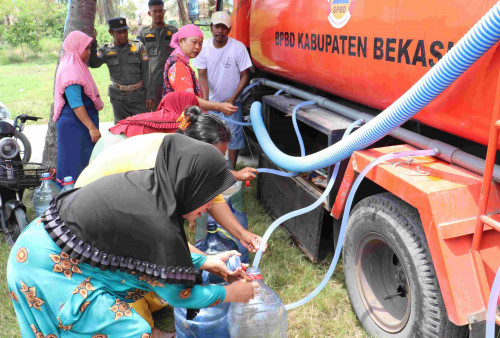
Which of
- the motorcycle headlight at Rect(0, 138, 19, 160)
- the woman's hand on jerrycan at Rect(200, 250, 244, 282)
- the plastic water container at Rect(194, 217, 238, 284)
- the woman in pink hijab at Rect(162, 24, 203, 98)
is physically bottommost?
the plastic water container at Rect(194, 217, 238, 284)

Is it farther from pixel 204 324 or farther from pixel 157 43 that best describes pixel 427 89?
pixel 157 43

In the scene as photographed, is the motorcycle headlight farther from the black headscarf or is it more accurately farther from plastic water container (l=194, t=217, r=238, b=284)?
the black headscarf

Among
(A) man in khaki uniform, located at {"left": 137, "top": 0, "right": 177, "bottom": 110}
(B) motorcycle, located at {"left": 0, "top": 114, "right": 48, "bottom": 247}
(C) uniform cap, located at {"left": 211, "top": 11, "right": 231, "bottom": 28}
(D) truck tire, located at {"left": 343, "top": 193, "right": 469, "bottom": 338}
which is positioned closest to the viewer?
(D) truck tire, located at {"left": 343, "top": 193, "right": 469, "bottom": 338}

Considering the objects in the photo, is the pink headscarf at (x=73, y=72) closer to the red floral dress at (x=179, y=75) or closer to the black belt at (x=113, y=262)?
the red floral dress at (x=179, y=75)

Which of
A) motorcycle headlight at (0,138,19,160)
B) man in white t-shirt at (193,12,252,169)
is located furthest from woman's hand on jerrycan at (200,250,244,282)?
man in white t-shirt at (193,12,252,169)

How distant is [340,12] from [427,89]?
103cm

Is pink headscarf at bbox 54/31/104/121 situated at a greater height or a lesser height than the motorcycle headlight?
greater

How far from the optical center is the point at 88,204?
1758mm

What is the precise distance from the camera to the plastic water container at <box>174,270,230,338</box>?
2615mm

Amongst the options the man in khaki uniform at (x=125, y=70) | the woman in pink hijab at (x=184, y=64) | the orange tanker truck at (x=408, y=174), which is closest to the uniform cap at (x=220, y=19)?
the woman in pink hijab at (x=184, y=64)

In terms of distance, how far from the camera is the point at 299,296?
2.98 m

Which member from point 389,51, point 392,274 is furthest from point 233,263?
point 389,51

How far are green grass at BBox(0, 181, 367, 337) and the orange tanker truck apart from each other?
0.12 meters

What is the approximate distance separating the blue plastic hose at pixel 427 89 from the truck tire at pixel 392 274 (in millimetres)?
315
